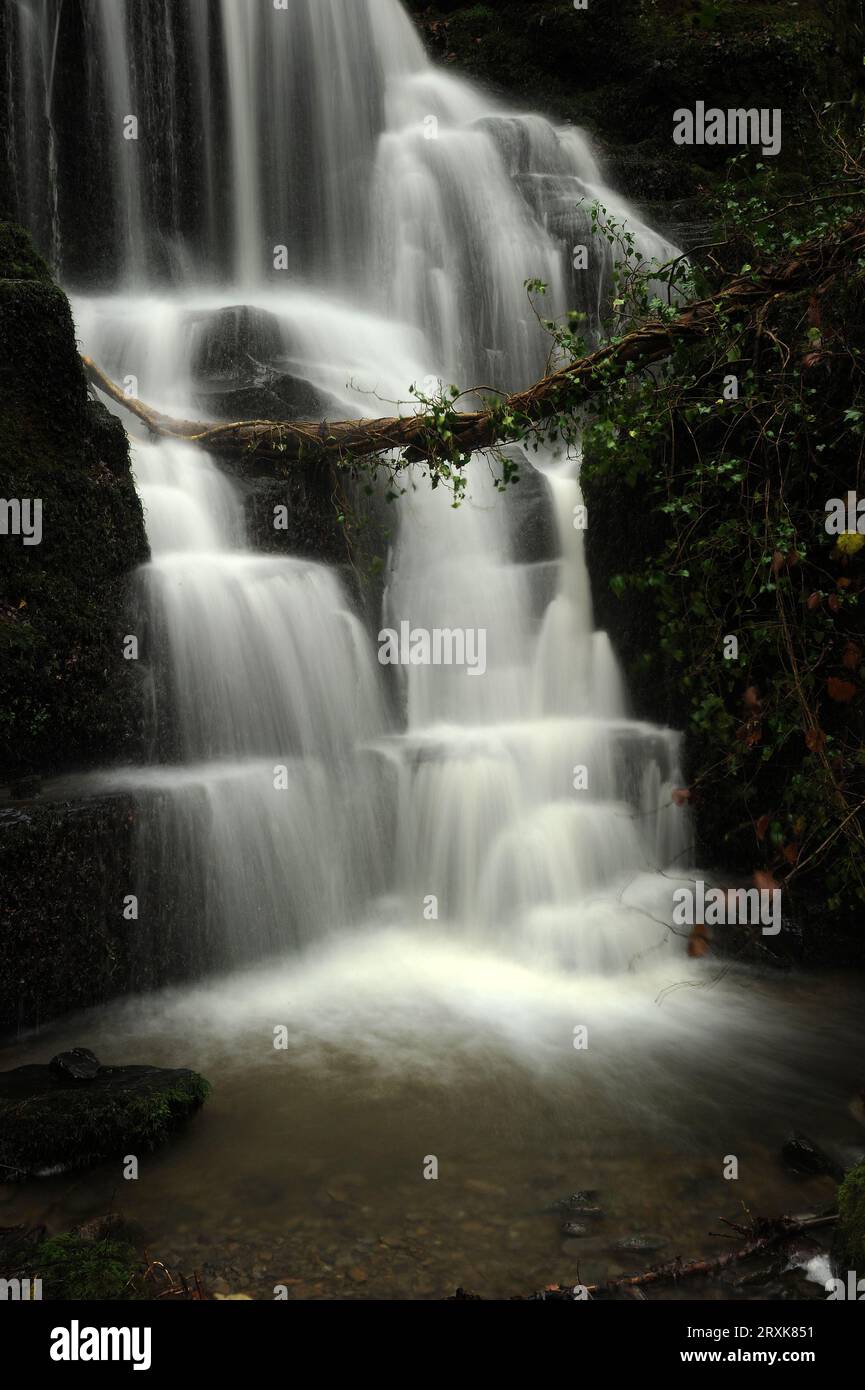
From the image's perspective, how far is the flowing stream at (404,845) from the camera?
3803mm

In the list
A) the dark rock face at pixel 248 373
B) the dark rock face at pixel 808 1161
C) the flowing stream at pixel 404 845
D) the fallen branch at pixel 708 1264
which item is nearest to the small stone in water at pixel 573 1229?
the flowing stream at pixel 404 845

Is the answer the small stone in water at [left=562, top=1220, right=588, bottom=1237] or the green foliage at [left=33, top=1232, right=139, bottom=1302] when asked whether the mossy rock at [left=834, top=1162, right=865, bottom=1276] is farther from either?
the green foliage at [left=33, top=1232, right=139, bottom=1302]

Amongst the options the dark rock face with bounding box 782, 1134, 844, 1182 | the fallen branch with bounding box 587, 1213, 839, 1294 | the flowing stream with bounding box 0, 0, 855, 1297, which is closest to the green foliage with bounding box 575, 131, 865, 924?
the flowing stream with bounding box 0, 0, 855, 1297

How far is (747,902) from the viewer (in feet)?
21.0

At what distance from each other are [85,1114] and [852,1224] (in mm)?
2722

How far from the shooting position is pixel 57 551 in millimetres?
5734

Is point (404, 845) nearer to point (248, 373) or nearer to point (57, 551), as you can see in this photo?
point (57, 551)

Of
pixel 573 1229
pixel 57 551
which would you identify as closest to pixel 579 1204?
pixel 573 1229

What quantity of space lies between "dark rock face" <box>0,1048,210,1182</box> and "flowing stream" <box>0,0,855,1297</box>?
0.10 m

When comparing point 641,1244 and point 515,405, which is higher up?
point 515,405

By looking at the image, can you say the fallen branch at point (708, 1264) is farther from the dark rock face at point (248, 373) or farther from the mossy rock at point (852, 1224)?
the dark rock face at point (248, 373)

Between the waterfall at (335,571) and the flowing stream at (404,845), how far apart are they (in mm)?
27

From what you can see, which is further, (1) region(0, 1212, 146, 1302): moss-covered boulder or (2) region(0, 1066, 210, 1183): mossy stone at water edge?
(2) region(0, 1066, 210, 1183): mossy stone at water edge

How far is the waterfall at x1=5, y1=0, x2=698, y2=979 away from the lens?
6184 mm
